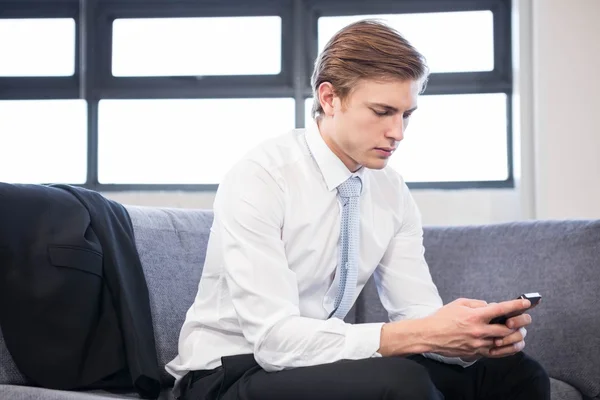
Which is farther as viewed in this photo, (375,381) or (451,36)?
(451,36)

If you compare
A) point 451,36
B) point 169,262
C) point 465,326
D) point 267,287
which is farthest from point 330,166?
point 451,36

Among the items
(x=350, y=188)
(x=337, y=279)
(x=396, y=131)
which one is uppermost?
(x=396, y=131)

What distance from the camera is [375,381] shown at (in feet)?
4.85

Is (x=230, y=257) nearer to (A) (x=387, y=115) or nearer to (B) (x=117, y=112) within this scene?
(A) (x=387, y=115)

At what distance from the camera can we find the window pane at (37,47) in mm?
3719

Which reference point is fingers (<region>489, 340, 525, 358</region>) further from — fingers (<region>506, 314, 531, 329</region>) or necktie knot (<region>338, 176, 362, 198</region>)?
necktie knot (<region>338, 176, 362, 198</region>)

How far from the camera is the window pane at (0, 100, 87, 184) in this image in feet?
12.1

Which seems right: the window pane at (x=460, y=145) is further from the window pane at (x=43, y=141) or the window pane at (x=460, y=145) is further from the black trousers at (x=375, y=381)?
the black trousers at (x=375, y=381)

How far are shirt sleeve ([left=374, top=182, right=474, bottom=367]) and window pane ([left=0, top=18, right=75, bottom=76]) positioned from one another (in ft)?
6.96

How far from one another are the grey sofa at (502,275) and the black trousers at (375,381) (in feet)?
1.41

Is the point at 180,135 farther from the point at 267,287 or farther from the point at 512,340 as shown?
the point at 512,340

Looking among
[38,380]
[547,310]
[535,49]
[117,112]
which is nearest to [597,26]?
[535,49]

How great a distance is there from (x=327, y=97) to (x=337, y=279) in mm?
410

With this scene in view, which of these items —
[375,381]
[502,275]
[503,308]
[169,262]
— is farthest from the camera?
[502,275]
